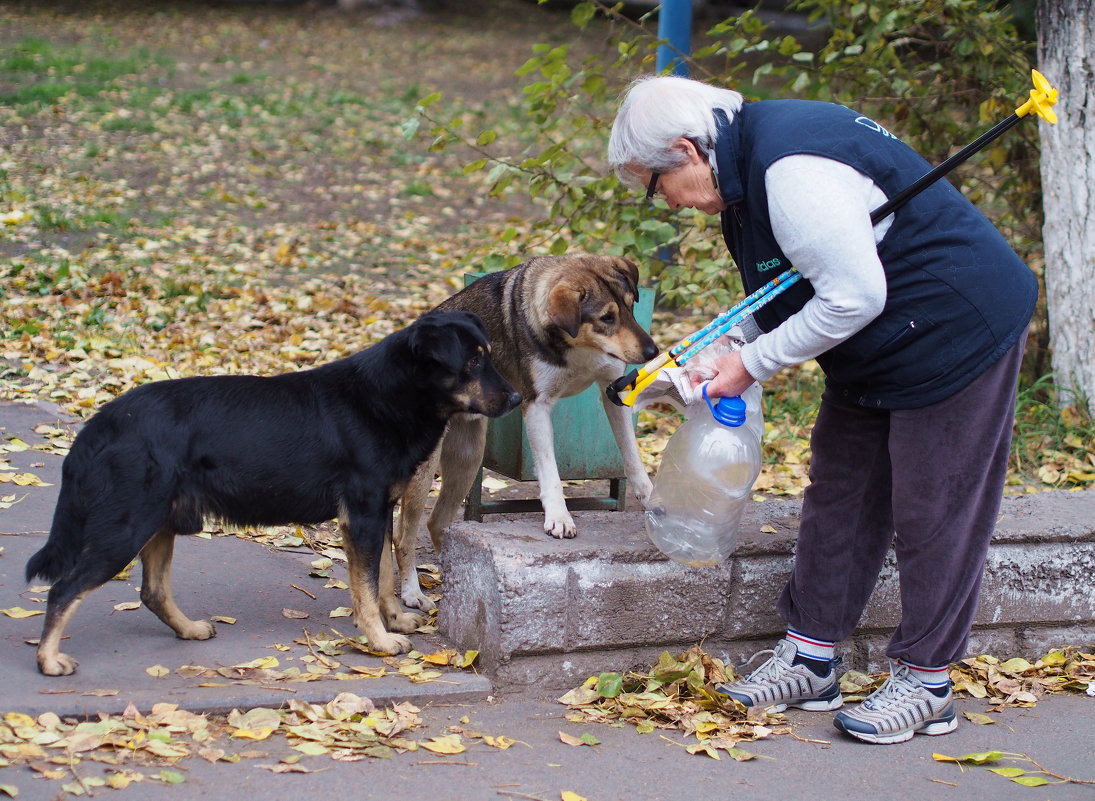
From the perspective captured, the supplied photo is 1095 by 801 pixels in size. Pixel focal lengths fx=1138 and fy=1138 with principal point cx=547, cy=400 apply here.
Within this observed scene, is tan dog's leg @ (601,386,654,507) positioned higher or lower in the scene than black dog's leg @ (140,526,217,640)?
higher

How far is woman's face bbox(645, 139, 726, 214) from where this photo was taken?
3.38 meters

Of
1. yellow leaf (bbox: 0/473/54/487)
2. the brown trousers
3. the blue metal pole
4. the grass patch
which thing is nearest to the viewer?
the brown trousers

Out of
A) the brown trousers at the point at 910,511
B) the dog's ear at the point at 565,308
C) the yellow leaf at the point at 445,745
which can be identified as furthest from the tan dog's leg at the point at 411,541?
the brown trousers at the point at 910,511

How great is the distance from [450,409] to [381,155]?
1105cm

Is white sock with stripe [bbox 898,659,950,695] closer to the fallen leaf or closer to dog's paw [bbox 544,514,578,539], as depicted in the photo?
the fallen leaf

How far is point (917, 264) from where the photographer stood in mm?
3355

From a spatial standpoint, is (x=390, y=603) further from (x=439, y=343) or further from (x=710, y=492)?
(x=710, y=492)

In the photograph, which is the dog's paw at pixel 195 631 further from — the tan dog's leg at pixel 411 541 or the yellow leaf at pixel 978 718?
the yellow leaf at pixel 978 718

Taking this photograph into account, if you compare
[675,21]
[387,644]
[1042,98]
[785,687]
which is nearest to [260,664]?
[387,644]

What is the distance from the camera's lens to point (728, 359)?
351 centimetres

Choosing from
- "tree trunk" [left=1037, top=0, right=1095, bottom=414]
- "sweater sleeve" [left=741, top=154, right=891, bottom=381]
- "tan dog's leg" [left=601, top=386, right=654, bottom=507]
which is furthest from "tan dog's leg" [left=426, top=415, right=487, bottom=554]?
"tree trunk" [left=1037, top=0, right=1095, bottom=414]

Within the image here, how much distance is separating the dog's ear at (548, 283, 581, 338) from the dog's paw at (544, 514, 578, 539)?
70cm

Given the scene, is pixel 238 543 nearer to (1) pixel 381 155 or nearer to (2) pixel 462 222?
(2) pixel 462 222

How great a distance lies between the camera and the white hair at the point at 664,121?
331cm
